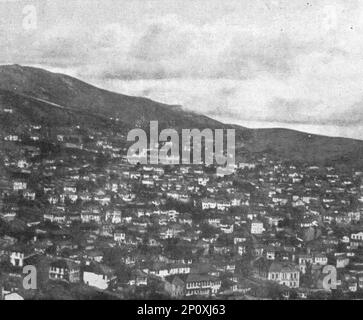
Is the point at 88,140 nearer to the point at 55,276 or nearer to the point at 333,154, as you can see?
the point at 55,276

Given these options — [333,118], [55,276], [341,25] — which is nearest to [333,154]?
[333,118]

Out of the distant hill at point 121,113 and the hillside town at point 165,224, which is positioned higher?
the distant hill at point 121,113

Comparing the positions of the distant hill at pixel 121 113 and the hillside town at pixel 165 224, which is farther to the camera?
the distant hill at pixel 121 113
